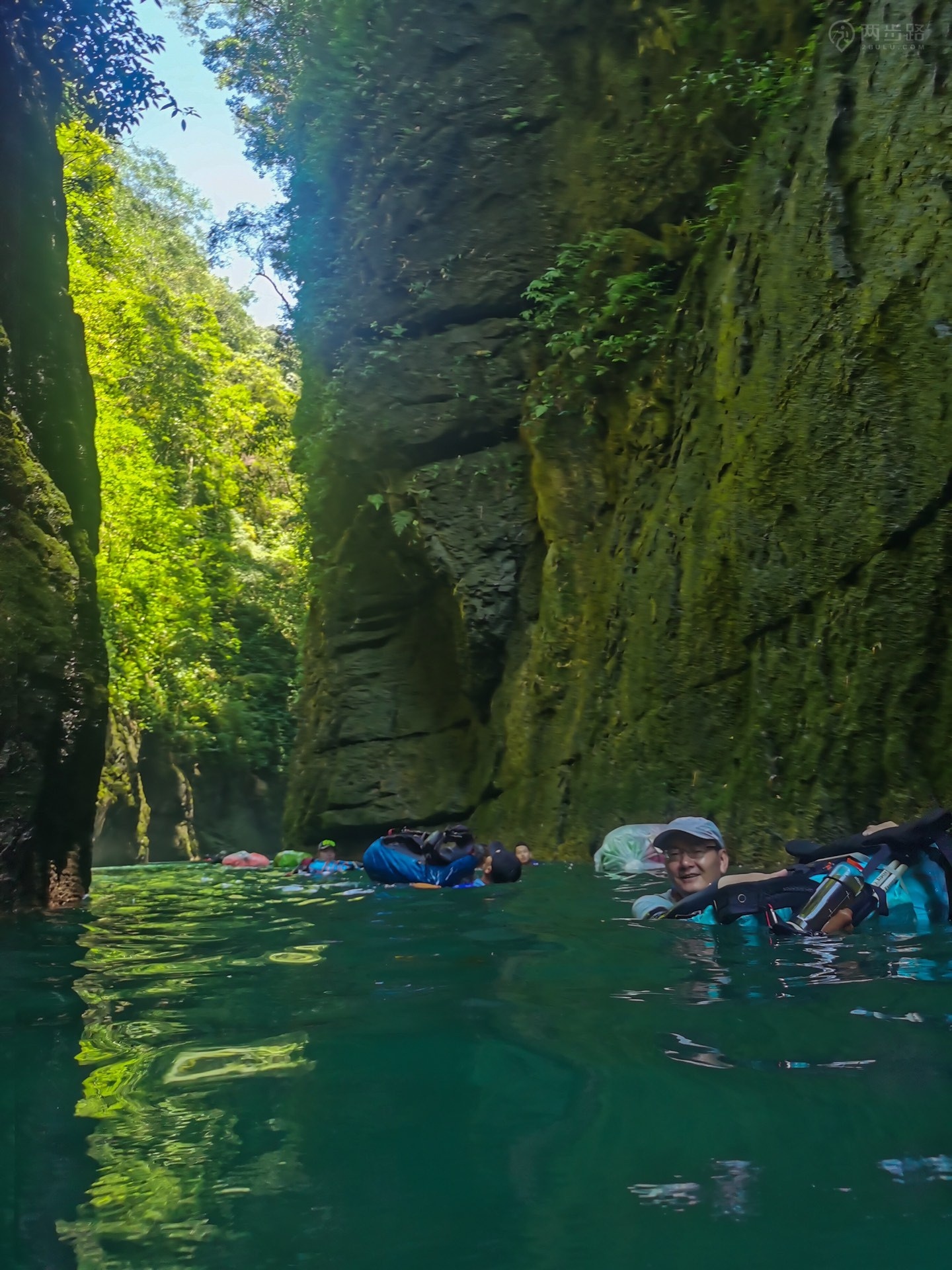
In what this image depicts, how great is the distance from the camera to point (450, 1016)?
367 centimetres

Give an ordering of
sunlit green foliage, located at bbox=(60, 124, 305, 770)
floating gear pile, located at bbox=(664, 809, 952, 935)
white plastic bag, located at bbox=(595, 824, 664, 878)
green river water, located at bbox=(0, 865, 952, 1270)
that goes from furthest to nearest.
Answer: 1. sunlit green foliage, located at bbox=(60, 124, 305, 770)
2. white plastic bag, located at bbox=(595, 824, 664, 878)
3. floating gear pile, located at bbox=(664, 809, 952, 935)
4. green river water, located at bbox=(0, 865, 952, 1270)

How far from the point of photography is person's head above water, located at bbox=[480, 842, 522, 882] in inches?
369

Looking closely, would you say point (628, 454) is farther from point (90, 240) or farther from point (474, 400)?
point (90, 240)

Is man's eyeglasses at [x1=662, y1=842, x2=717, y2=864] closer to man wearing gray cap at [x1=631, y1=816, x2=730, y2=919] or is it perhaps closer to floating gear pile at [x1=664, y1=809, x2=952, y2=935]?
man wearing gray cap at [x1=631, y1=816, x2=730, y2=919]

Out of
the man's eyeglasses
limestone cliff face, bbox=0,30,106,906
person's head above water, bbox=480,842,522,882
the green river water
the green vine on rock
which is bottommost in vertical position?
the green river water

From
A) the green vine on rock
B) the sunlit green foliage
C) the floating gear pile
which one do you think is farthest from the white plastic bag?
the sunlit green foliage

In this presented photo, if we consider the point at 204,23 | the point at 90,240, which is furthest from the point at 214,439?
the point at 204,23

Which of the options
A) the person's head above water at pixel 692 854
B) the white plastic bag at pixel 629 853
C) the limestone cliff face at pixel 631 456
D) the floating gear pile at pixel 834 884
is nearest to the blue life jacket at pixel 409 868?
the white plastic bag at pixel 629 853

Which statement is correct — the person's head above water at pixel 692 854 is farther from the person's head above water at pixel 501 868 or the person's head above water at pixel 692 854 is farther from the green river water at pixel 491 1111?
the person's head above water at pixel 501 868

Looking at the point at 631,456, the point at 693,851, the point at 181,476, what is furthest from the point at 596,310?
the point at 181,476

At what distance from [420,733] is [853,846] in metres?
11.8

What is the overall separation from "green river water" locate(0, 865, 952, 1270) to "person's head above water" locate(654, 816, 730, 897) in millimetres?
899

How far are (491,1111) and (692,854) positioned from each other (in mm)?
3541

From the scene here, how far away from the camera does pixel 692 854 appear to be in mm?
5895
